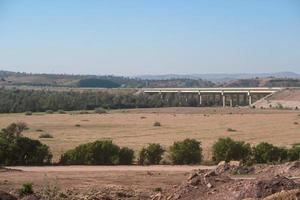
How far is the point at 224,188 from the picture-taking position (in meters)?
22.1

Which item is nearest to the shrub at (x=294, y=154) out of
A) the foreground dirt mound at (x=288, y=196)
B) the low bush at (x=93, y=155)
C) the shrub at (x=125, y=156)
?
the shrub at (x=125, y=156)

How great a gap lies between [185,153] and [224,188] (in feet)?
64.5

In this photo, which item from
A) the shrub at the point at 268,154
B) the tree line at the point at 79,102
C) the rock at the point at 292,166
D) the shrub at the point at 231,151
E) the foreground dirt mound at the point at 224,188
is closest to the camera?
the foreground dirt mound at the point at 224,188

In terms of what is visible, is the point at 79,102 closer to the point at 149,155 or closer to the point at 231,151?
the point at 149,155

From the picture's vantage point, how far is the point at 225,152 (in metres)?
41.4

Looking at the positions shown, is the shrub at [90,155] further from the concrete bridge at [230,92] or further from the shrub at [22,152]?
the concrete bridge at [230,92]

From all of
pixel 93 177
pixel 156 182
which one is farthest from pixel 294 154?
pixel 93 177

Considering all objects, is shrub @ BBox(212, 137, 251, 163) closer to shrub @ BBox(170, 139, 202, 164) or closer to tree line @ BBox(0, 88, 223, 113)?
shrub @ BBox(170, 139, 202, 164)

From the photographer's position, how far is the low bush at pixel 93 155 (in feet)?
133

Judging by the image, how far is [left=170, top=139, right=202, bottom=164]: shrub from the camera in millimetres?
41625

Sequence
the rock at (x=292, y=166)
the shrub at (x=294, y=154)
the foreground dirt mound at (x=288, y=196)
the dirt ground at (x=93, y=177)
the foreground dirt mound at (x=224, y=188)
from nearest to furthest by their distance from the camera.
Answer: the foreground dirt mound at (x=288, y=196) → the foreground dirt mound at (x=224, y=188) → the dirt ground at (x=93, y=177) → the rock at (x=292, y=166) → the shrub at (x=294, y=154)

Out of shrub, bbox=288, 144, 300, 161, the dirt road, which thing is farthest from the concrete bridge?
the dirt road

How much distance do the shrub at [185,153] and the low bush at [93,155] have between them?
3724mm

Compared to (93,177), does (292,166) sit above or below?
above
